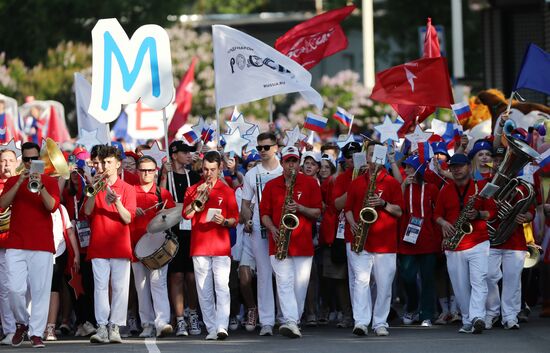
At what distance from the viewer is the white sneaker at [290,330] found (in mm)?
15233

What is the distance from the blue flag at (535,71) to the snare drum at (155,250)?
5098mm

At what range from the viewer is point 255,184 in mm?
16156

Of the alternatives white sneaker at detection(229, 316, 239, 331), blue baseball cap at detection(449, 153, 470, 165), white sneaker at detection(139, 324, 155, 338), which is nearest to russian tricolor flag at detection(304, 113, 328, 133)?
white sneaker at detection(229, 316, 239, 331)

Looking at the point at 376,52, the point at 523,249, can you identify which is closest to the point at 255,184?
the point at 523,249

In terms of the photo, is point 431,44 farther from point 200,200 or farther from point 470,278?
point 200,200

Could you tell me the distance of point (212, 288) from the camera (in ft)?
51.2

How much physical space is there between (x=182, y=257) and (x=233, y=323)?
1276 millimetres

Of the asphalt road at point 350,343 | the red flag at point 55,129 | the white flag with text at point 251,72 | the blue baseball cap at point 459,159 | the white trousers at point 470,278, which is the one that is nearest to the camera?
the asphalt road at point 350,343

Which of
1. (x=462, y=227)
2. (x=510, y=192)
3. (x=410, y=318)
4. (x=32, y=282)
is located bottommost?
(x=410, y=318)

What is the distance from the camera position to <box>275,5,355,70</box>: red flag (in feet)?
65.2

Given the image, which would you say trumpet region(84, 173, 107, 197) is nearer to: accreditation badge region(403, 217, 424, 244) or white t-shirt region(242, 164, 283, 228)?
white t-shirt region(242, 164, 283, 228)

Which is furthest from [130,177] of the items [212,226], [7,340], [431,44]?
[431,44]

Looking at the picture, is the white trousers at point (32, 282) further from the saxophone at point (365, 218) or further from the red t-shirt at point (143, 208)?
the saxophone at point (365, 218)

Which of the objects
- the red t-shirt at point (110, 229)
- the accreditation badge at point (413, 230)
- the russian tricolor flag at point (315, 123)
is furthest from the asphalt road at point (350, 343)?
the russian tricolor flag at point (315, 123)
